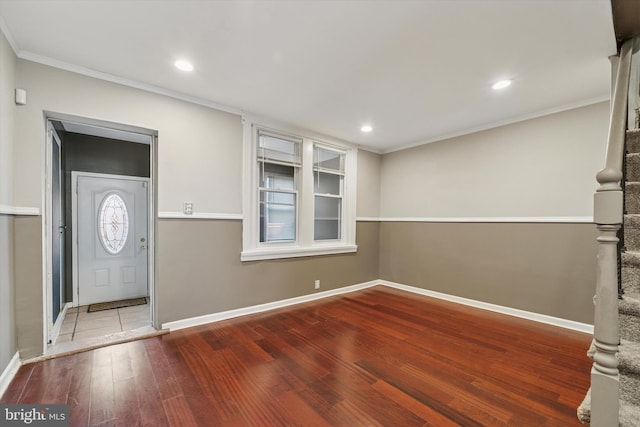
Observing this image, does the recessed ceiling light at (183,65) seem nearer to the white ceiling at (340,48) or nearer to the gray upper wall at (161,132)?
the white ceiling at (340,48)

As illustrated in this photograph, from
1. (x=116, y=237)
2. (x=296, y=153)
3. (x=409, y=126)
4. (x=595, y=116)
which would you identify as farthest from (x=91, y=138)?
(x=595, y=116)

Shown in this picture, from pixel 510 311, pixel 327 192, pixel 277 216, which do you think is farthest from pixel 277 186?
pixel 510 311

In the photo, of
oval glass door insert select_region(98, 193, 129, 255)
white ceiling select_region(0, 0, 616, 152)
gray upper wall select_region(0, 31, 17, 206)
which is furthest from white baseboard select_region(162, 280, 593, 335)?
white ceiling select_region(0, 0, 616, 152)

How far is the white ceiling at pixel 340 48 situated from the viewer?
72.0 inches

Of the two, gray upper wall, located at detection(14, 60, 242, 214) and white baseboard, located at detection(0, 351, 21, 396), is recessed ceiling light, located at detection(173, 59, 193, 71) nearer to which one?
gray upper wall, located at detection(14, 60, 242, 214)

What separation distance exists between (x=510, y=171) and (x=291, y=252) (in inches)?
129

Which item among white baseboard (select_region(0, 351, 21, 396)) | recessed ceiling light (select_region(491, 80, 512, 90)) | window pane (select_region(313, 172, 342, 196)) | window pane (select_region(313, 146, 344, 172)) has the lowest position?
white baseboard (select_region(0, 351, 21, 396))

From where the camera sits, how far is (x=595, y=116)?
3059 millimetres

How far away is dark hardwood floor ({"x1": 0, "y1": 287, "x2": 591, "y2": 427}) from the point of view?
1775mm

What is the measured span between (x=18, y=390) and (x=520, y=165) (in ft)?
18.0

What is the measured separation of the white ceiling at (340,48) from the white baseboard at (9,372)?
252 cm

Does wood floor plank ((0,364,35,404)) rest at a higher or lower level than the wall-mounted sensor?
lower

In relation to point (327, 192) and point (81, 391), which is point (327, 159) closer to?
point (327, 192)

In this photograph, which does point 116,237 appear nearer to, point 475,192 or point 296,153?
point 296,153
